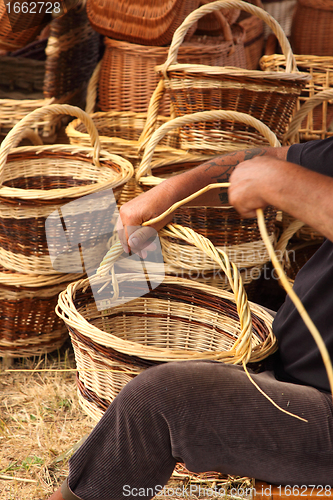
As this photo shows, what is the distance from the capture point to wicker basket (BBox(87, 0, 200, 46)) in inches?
76.4

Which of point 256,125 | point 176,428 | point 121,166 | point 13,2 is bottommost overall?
point 176,428

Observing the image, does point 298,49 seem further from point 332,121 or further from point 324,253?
point 324,253

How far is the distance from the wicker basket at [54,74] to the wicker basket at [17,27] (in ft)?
0.21

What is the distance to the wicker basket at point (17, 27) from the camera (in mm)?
1893

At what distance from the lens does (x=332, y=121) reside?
76.8 inches

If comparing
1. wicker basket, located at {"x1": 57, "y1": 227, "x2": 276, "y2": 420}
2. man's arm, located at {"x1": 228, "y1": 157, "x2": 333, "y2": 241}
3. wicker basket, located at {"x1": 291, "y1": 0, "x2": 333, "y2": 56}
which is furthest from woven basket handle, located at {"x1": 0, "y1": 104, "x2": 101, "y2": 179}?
wicker basket, located at {"x1": 291, "y1": 0, "x2": 333, "y2": 56}

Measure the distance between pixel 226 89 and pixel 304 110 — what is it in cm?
32

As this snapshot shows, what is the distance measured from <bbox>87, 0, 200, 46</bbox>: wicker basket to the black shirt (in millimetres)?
1138

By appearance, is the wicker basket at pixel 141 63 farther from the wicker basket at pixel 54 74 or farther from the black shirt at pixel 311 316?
the black shirt at pixel 311 316

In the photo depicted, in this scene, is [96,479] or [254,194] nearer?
[254,194]

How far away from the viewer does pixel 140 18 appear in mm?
1994

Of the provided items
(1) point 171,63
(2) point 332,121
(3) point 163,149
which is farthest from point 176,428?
(2) point 332,121

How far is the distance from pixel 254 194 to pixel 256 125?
785 mm

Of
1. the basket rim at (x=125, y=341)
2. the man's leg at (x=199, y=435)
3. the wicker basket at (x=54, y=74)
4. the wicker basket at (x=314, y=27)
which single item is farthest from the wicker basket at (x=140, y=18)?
the man's leg at (x=199, y=435)
